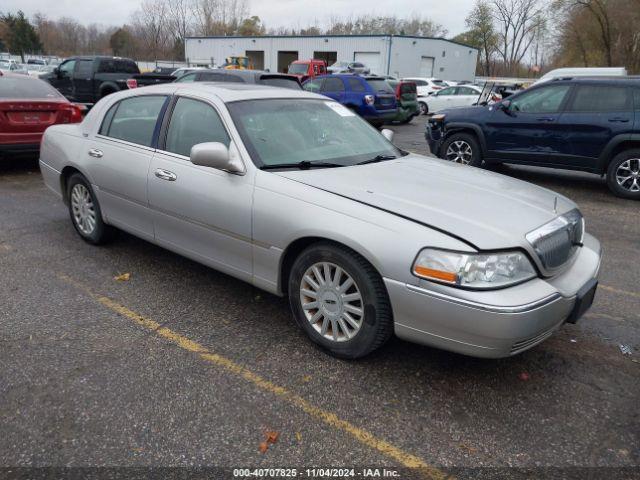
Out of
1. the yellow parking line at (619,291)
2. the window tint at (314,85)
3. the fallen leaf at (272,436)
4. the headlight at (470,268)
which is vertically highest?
the window tint at (314,85)

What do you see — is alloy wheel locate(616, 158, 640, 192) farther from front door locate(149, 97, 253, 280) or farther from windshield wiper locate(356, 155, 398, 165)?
front door locate(149, 97, 253, 280)

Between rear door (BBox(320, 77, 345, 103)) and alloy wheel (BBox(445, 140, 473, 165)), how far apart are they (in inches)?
252

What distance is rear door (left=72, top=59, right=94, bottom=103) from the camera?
16219 millimetres

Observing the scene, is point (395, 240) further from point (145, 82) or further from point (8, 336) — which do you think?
point (145, 82)

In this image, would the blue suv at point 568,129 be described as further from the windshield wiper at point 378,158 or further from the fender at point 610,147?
the windshield wiper at point 378,158

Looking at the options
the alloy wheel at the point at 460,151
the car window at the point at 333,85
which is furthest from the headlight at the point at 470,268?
the car window at the point at 333,85

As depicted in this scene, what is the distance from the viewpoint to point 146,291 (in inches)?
162

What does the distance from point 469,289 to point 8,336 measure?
287cm

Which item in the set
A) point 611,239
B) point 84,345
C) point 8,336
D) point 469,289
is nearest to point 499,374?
point 469,289

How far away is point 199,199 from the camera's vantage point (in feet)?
11.9

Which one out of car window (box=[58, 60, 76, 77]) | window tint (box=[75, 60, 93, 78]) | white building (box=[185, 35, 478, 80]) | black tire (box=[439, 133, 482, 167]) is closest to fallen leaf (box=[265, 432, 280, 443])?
black tire (box=[439, 133, 482, 167])

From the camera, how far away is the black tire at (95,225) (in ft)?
15.7

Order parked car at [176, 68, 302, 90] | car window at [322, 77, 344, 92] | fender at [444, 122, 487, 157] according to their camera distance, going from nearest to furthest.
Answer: fender at [444, 122, 487, 157] < parked car at [176, 68, 302, 90] < car window at [322, 77, 344, 92]

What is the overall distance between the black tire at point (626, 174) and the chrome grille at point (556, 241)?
5.25 metres
